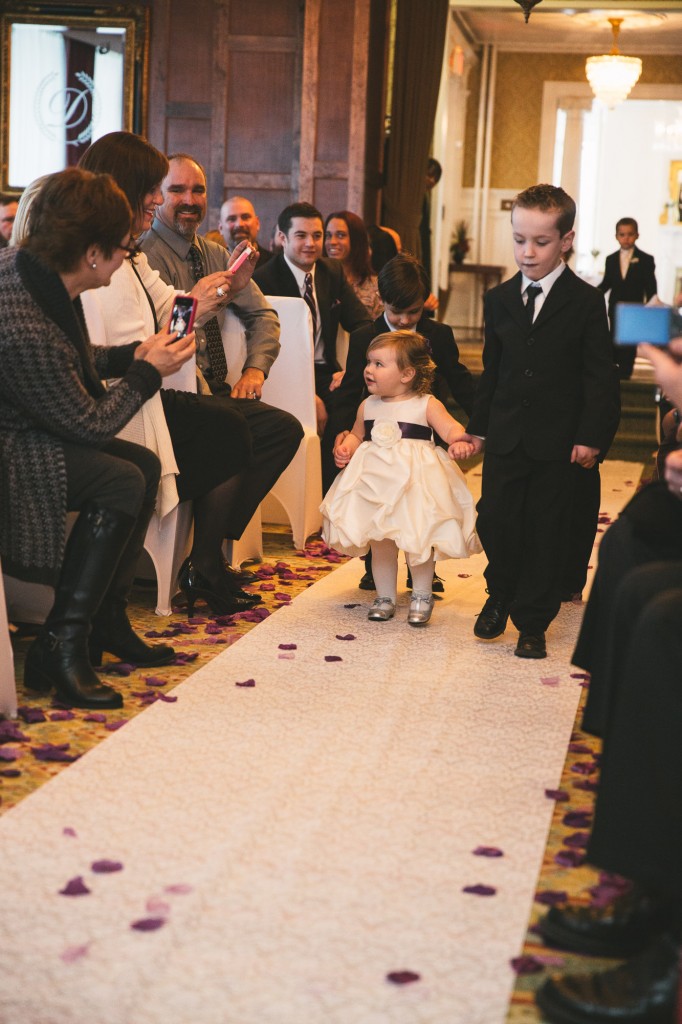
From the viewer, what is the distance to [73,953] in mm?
1743

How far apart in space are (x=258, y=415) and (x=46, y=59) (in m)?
5.55

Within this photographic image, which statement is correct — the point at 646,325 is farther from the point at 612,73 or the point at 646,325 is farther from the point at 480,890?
the point at 612,73

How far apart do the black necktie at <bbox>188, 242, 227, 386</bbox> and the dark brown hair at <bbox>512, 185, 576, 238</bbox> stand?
4.54ft

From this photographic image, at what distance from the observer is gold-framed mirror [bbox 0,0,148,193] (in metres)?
8.48

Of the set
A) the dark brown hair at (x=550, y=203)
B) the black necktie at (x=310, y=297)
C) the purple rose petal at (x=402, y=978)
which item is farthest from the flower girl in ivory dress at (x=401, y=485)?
the purple rose petal at (x=402, y=978)

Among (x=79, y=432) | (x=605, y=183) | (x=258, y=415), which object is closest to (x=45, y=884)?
(x=79, y=432)

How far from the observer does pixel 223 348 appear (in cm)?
443

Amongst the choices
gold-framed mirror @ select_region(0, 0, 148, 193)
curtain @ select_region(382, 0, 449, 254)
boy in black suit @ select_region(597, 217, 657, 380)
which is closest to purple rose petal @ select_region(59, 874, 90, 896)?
gold-framed mirror @ select_region(0, 0, 148, 193)

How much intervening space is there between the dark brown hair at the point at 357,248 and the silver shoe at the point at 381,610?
2.87m

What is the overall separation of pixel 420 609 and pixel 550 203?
125 cm

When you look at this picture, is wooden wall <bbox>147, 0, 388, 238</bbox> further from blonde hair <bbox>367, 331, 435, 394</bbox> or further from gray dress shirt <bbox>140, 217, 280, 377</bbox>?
blonde hair <bbox>367, 331, 435, 394</bbox>

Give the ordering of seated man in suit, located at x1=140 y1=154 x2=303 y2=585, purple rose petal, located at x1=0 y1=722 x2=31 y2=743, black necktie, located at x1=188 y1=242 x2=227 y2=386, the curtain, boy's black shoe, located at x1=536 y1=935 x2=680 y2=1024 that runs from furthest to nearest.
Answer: the curtain
black necktie, located at x1=188 y1=242 x2=227 y2=386
seated man in suit, located at x1=140 y1=154 x2=303 y2=585
purple rose petal, located at x1=0 y1=722 x2=31 y2=743
boy's black shoe, located at x1=536 y1=935 x2=680 y2=1024

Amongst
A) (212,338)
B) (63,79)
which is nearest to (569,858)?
(212,338)

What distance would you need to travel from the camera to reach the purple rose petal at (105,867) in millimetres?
2008
